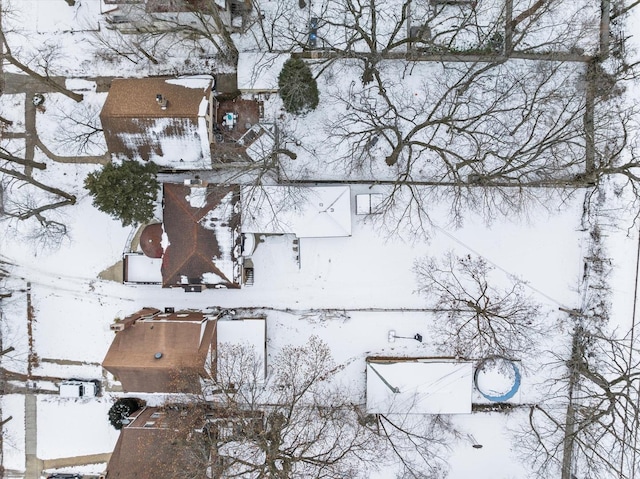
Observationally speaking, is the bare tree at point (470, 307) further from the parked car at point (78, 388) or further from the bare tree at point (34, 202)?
the bare tree at point (34, 202)

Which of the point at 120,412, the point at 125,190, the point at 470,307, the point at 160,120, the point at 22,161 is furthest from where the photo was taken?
the point at 470,307

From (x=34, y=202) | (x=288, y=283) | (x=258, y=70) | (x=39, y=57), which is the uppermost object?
(x=39, y=57)

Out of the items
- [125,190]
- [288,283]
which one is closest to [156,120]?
[125,190]

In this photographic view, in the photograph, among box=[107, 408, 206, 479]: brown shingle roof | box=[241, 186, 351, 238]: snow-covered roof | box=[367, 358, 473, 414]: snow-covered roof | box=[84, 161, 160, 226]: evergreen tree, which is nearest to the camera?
box=[84, 161, 160, 226]: evergreen tree

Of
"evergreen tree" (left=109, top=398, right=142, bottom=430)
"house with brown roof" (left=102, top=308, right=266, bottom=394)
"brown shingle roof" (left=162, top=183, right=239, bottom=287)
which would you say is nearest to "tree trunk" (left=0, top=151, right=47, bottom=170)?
"brown shingle roof" (left=162, top=183, right=239, bottom=287)

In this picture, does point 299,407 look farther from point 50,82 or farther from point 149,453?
point 50,82

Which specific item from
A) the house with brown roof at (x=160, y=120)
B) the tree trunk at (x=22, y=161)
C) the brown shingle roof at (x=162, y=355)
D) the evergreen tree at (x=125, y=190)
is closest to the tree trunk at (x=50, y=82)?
the house with brown roof at (x=160, y=120)

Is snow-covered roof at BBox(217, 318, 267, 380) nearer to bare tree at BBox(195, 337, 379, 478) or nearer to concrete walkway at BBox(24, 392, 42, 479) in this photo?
bare tree at BBox(195, 337, 379, 478)
